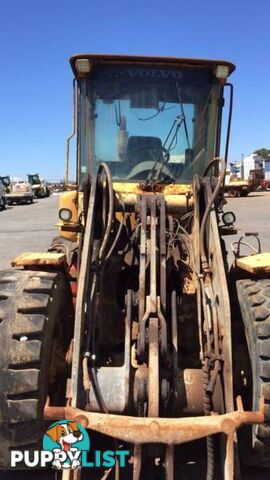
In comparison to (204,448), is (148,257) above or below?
above

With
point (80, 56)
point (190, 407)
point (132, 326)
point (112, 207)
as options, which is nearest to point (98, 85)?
point (80, 56)

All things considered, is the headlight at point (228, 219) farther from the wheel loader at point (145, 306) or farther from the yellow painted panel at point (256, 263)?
the yellow painted panel at point (256, 263)

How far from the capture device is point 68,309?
4012mm

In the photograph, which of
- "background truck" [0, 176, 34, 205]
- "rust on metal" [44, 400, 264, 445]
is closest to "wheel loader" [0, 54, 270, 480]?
"rust on metal" [44, 400, 264, 445]

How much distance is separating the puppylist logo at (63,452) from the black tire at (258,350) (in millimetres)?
791

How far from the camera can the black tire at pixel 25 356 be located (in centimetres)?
304

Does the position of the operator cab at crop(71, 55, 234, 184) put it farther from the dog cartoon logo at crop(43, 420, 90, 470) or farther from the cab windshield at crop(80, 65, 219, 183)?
the dog cartoon logo at crop(43, 420, 90, 470)

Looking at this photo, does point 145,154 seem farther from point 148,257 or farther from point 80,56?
point 148,257

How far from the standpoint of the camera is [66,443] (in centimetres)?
292

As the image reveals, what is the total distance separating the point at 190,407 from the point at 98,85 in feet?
9.97

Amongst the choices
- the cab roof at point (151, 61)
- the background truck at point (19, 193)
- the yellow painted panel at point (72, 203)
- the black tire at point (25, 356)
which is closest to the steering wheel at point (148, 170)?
the yellow painted panel at point (72, 203)

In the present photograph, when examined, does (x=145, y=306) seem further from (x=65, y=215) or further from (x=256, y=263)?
(x=65, y=215)

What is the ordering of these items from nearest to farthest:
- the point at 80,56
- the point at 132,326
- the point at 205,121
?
the point at 132,326, the point at 80,56, the point at 205,121

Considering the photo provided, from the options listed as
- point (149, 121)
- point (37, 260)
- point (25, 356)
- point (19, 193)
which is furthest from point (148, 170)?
point (19, 193)
